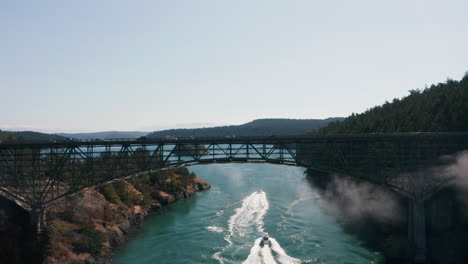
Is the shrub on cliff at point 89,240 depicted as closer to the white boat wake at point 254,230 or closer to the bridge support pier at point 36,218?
the bridge support pier at point 36,218

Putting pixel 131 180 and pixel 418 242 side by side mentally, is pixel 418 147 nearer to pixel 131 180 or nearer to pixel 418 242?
pixel 418 242

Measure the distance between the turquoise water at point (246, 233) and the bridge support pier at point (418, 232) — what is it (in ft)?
9.89

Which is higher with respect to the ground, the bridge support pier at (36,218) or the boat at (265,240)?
the bridge support pier at (36,218)

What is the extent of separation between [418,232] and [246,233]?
1689 cm

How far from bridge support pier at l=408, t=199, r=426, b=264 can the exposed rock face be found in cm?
2725

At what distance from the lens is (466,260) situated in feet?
97.5

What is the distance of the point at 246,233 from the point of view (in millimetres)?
39625

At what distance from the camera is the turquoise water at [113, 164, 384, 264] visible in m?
33.2

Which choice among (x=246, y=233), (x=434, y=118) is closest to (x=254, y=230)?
(x=246, y=233)

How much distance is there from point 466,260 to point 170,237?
27.9 metres

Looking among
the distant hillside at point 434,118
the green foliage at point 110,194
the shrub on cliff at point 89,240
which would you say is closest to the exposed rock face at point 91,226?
the shrub on cliff at point 89,240

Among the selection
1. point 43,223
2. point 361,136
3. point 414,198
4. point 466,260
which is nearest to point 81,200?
point 43,223

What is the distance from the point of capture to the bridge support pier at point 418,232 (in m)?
31.4

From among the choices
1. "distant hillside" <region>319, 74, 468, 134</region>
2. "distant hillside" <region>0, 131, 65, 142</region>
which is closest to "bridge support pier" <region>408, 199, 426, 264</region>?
"distant hillside" <region>319, 74, 468, 134</region>
